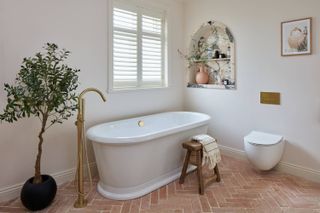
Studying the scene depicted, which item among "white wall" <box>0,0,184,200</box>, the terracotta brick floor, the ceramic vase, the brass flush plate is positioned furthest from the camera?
the ceramic vase

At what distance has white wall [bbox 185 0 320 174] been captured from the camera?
2949 millimetres

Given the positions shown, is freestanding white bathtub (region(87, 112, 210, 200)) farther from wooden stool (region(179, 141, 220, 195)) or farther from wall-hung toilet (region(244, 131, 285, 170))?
wall-hung toilet (region(244, 131, 285, 170))

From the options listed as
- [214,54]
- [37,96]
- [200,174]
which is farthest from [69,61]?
[214,54]

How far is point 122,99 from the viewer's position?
11.5ft

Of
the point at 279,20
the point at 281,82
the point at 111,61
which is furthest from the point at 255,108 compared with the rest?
the point at 111,61

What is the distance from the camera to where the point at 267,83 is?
333 cm

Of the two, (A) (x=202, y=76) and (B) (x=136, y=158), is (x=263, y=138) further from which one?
(B) (x=136, y=158)

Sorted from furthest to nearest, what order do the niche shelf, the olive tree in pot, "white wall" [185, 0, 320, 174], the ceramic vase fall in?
the ceramic vase < the niche shelf < "white wall" [185, 0, 320, 174] < the olive tree in pot

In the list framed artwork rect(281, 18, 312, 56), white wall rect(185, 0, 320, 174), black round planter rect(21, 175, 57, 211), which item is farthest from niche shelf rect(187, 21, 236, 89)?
black round planter rect(21, 175, 57, 211)

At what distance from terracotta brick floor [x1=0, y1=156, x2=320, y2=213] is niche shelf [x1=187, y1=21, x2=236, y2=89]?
5.13 ft

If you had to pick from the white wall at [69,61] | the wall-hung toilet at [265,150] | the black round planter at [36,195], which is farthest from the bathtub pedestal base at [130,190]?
the wall-hung toilet at [265,150]

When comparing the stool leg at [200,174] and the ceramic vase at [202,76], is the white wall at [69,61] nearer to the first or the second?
the ceramic vase at [202,76]

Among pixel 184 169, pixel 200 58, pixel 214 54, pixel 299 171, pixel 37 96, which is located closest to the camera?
pixel 37 96

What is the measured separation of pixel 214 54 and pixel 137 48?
1.38 m
